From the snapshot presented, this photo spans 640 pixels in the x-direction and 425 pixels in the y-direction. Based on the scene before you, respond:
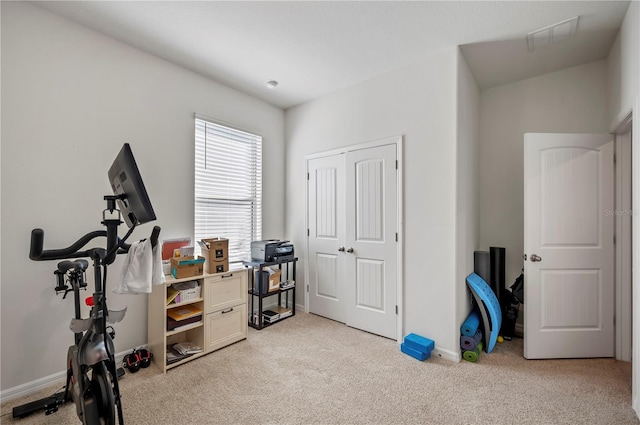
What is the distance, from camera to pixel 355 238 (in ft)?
11.1

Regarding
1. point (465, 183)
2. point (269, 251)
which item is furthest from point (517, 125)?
point (269, 251)

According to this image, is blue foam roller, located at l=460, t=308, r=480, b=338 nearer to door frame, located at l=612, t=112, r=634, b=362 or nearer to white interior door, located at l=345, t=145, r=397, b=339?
white interior door, located at l=345, t=145, r=397, b=339

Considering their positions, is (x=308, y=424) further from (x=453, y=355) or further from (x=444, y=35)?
(x=444, y=35)

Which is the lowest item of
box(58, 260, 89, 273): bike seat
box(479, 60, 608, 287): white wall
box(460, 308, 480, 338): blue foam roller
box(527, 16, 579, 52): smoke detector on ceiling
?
box(460, 308, 480, 338): blue foam roller

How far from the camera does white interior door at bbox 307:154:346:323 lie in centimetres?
353

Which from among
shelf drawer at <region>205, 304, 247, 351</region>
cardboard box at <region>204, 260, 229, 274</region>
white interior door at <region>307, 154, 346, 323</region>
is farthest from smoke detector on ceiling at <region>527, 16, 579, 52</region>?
shelf drawer at <region>205, 304, 247, 351</region>

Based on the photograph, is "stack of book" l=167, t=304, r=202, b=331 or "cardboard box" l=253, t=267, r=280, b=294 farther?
"cardboard box" l=253, t=267, r=280, b=294

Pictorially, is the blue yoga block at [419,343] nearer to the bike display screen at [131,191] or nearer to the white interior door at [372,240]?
the white interior door at [372,240]

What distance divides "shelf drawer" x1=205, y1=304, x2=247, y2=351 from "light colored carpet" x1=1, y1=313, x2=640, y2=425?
93mm

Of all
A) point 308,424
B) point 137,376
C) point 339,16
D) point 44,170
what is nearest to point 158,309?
point 137,376

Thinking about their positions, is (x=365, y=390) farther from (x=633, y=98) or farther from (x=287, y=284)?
(x=633, y=98)

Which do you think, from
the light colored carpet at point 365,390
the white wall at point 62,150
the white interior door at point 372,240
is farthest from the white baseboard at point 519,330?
the white wall at point 62,150

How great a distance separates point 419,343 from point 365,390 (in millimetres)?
760

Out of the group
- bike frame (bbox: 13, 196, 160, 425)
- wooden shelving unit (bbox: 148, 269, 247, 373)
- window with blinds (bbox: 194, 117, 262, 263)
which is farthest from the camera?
window with blinds (bbox: 194, 117, 262, 263)
